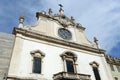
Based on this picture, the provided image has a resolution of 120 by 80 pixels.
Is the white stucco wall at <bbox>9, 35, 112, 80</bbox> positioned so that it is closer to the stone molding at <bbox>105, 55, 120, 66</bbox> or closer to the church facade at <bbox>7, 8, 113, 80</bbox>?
the church facade at <bbox>7, 8, 113, 80</bbox>

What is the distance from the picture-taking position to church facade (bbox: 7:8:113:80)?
15.0 meters

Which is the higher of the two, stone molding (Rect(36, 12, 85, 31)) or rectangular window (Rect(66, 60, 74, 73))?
stone molding (Rect(36, 12, 85, 31))

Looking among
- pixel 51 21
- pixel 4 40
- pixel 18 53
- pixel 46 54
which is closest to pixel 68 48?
pixel 46 54

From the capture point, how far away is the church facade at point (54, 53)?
14952 mm

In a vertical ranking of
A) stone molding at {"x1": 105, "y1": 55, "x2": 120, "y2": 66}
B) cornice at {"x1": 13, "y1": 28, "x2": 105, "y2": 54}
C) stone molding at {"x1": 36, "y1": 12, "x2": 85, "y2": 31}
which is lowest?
stone molding at {"x1": 105, "y1": 55, "x2": 120, "y2": 66}

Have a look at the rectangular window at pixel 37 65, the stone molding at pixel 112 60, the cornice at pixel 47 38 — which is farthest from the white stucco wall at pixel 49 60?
the stone molding at pixel 112 60

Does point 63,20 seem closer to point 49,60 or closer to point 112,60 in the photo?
point 49,60

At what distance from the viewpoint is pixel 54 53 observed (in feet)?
58.4

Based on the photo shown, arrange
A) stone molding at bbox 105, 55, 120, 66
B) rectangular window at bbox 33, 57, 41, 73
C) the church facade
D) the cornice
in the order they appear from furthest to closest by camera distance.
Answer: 1. stone molding at bbox 105, 55, 120, 66
2. the cornice
3. rectangular window at bbox 33, 57, 41, 73
4. the church facade

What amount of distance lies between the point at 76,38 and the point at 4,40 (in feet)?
35.5

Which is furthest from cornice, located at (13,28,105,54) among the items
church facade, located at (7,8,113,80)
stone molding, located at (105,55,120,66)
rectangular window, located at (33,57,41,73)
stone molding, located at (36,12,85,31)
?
stone molding, located at (105,55,120,66)

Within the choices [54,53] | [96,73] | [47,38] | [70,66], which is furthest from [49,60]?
[96,73]

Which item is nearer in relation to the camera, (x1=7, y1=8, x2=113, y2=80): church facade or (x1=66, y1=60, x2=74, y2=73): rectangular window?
(x1=7, y1=8, x2=113, y2=80): church facade

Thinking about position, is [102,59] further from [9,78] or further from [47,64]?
[9,78]
